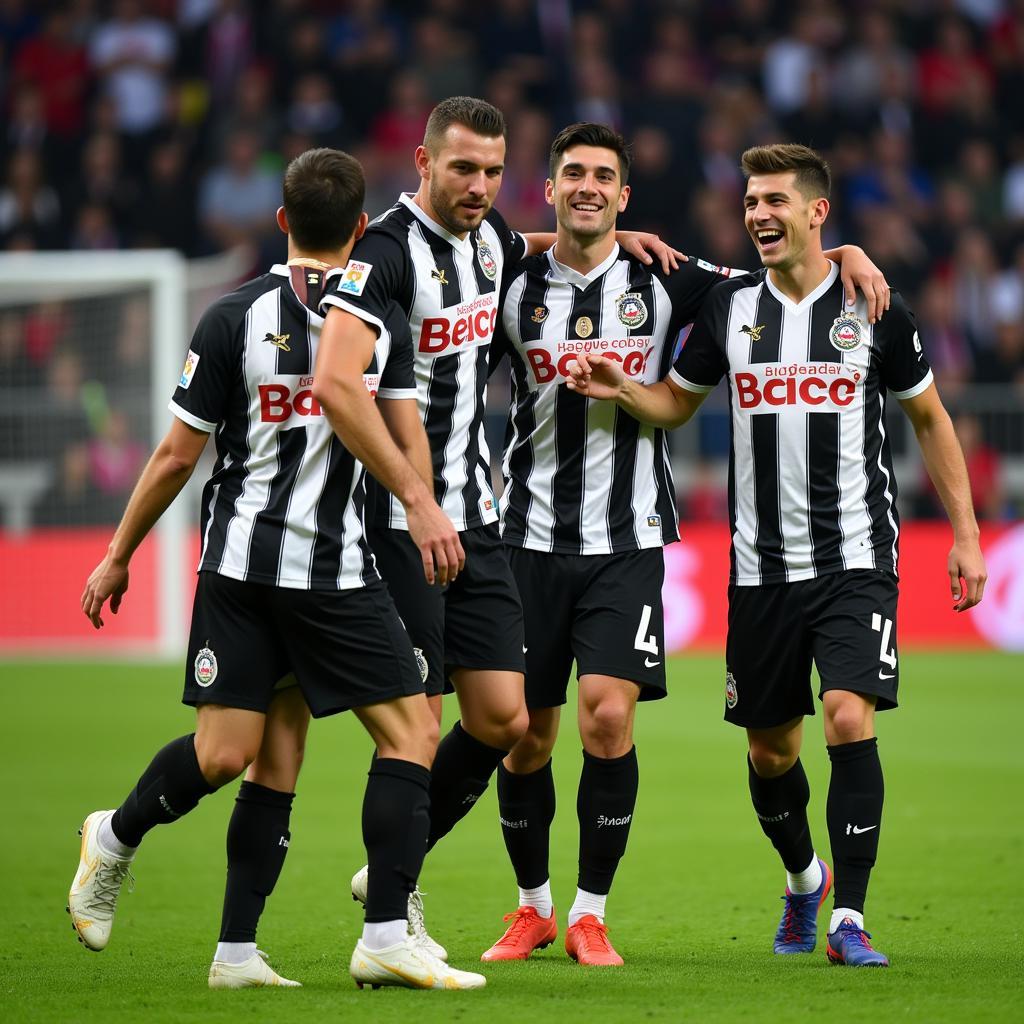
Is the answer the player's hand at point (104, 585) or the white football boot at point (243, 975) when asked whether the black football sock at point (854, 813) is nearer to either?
the white football boot at point (243, 975)

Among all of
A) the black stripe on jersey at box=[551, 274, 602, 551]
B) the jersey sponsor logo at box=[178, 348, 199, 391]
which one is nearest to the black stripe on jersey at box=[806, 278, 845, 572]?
the black stripe on jersey at box=[551, 274, 602, 551]

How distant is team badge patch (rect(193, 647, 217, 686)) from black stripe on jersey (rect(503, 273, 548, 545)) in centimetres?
137

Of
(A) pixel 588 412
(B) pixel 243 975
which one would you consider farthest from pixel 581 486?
(B) pixel 243 975

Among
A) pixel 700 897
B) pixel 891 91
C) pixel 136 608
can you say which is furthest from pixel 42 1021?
pixel 891 91

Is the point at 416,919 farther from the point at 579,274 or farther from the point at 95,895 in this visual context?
the point at 579,274

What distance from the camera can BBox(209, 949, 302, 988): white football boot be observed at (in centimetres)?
455

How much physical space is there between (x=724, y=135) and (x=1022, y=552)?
519 centimetres

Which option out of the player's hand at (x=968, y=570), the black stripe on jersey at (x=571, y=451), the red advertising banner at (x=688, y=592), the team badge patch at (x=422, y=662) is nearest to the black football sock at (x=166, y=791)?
the team badge patch at (x=422, y=662)

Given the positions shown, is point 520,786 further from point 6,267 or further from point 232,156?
point 232,156

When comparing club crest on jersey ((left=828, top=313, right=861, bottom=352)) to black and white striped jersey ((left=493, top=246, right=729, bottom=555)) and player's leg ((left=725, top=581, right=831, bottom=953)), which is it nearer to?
black and white striped jersey ((left=493, top=246, right=729, bottom=555))

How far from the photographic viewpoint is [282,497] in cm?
452

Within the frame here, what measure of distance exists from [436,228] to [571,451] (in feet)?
2.79

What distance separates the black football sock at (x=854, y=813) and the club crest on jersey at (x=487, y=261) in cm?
177

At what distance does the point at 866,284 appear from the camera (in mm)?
5301
